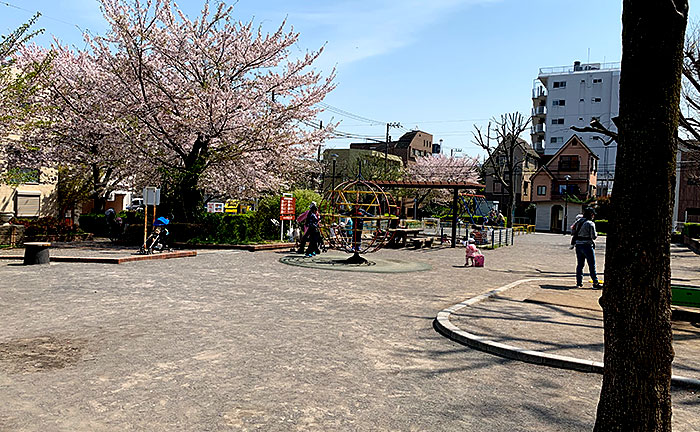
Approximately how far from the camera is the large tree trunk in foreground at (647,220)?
134 inches

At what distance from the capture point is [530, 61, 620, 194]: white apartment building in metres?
80.3

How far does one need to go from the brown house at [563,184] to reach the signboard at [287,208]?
4730 centimetres

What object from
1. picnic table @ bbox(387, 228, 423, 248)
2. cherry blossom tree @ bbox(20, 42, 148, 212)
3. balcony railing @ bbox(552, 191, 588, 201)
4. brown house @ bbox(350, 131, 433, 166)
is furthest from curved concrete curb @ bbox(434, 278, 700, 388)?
brown house @ bbox(350, 131, 433, 166)

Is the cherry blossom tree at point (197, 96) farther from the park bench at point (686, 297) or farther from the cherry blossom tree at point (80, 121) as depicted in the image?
the park bench at point (686, 297)

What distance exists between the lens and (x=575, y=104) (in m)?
82.1

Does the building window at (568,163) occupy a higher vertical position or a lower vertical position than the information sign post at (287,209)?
higher

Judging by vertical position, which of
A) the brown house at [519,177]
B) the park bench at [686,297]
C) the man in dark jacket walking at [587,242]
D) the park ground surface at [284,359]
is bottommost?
the park ground surface at [284,359]

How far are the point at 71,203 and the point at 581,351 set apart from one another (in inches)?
1092

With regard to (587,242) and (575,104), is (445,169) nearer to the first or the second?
(575,104)

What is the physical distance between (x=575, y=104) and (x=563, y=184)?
2360 cm

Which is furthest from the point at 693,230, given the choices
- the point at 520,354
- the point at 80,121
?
the point at 80,121

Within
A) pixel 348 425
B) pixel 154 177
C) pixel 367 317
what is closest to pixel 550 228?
pixel 154 177

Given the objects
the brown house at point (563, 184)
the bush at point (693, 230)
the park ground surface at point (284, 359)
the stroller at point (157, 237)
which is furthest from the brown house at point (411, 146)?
the park ground surface at point (284, 359)

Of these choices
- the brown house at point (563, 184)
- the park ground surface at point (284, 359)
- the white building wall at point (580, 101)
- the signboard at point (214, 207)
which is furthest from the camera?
the white building wall at point (580, 101)
